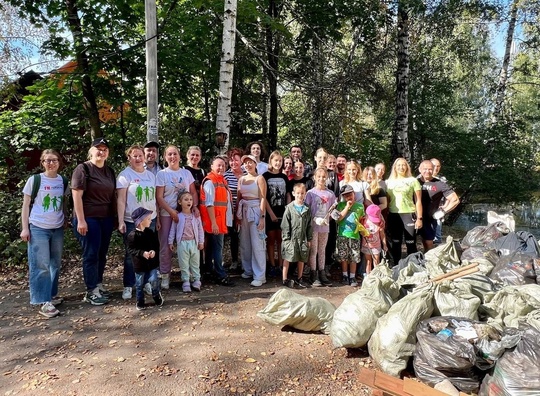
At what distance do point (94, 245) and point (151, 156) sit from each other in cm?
133

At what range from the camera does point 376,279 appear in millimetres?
3799

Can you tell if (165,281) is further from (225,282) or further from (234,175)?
(234,175)

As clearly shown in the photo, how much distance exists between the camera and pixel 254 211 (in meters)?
5.30

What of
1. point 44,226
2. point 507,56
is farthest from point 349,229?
point 507,56

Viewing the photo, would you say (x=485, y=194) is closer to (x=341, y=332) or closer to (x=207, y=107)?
(x=207, y=107)

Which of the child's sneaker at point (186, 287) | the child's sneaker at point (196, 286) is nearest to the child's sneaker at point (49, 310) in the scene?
the child's sneaker at point (186, 287)

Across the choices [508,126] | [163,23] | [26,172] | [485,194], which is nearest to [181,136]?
[163,23]

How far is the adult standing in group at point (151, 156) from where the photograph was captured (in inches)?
195

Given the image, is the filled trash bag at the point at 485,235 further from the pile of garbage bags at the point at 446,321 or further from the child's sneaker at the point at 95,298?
the child's sneaker at the point at 95,298

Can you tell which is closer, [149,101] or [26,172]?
[149,101]

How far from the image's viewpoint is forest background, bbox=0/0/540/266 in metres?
6.84

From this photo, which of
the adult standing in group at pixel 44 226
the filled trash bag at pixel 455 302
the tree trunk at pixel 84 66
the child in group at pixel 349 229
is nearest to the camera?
the filled trash bag at pixel 455 302

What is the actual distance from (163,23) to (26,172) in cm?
385

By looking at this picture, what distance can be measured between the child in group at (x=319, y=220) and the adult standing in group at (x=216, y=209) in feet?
3.78
